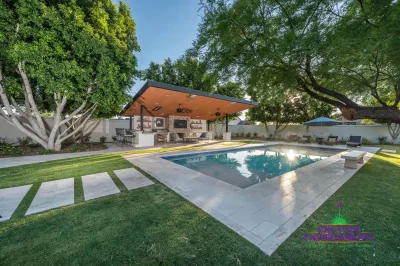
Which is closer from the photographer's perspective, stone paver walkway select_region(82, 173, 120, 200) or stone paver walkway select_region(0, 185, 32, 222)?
stone paver walkway select_region(0, 185, 32, 222)

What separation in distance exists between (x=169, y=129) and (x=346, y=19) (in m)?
14.7

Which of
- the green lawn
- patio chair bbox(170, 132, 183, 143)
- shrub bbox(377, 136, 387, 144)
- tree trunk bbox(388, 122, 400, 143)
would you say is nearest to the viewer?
the green lawn

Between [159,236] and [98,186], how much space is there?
Answer: 2500 millimetres

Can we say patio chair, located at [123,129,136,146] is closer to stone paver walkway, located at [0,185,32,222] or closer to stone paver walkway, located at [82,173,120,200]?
stone paver walkway, located at [82,173,120,200]

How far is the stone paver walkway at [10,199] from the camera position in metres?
2.56

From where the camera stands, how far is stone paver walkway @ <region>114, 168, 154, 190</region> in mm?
3821

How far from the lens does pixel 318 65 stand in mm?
2783

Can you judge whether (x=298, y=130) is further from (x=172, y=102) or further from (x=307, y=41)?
(x=307, y=41)

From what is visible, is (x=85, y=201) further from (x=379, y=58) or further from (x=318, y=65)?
(x=379, y=58)

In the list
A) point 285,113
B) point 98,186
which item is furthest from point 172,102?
point 285,113

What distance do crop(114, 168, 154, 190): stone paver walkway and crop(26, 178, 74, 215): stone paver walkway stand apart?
3.45 ft

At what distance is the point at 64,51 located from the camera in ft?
20.1

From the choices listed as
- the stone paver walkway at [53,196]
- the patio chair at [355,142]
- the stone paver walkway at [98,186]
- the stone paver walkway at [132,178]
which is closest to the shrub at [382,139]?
the patio chair at [355,142]

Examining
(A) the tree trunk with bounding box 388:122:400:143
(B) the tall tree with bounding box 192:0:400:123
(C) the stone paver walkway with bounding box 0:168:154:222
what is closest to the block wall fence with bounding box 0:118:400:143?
(A) the tree trunk with bounding box 388:122:400:143
